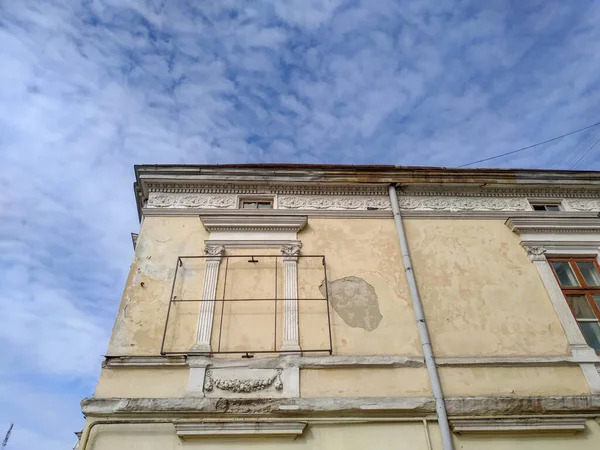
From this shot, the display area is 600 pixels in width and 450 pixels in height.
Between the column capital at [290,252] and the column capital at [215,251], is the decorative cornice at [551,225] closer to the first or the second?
the column capital at [290,252]

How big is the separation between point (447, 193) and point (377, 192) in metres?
1.48

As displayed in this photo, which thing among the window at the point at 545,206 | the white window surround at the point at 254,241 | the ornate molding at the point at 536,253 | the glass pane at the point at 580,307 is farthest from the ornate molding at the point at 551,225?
the white window surround at the point at 254,241

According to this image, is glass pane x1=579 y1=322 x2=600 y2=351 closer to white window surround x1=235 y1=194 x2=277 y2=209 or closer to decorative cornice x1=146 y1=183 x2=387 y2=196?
decorative cornice x1=146 y1=183 x2=387 y2=196

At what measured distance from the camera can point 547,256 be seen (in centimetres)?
793

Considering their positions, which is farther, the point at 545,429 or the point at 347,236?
the point at 347,236

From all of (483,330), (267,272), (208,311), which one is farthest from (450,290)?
(208,311)

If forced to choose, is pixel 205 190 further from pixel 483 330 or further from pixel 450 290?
pixel 483 330

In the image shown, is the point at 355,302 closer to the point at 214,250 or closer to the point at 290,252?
the point at 290,252

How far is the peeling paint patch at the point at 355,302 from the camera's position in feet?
22.8

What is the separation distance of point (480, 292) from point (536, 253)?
1.47 m

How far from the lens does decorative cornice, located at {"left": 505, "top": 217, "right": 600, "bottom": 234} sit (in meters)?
8.18

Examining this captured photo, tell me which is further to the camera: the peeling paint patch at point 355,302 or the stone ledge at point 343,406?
the peeling paint patch at point 355,302

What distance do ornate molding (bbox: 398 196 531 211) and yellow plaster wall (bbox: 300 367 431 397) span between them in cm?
343

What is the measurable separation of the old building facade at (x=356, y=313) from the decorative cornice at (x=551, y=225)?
26 mm
